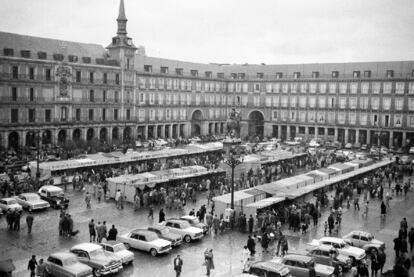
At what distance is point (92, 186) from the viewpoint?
37.4m

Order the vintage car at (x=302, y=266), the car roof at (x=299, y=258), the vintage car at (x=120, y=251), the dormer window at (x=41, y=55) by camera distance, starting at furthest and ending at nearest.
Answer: the dormer window at (x=41, y=55) < the vintage car at (x=120, y=251) < the car roof at (x=299, y=258) < the vintage car at (x=302, y=266)

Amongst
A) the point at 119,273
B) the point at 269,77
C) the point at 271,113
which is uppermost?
the point at 269,77

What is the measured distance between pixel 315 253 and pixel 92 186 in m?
22.1

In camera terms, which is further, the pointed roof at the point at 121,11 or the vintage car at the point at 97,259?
the pointed roof at the point at 121,11

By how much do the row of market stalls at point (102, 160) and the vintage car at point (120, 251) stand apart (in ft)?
59.9

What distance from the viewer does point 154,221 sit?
94.5ft

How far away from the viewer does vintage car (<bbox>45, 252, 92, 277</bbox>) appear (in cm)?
1848

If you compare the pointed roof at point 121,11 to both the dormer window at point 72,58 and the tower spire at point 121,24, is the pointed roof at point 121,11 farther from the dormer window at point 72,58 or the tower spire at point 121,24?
the dormer window at point 72,58

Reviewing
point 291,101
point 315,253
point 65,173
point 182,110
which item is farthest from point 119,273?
→ point 291,101

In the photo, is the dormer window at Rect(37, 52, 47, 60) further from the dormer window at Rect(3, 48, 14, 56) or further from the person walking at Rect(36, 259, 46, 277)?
the person walking at Rect(36, 259, 46, 277)

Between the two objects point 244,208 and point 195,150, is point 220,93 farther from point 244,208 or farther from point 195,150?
point 244,208

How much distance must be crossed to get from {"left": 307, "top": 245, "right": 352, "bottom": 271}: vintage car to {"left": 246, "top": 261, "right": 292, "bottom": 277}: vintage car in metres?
2.79

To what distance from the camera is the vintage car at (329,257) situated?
20.5 m

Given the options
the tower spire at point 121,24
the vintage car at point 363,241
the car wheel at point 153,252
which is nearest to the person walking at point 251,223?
the vintage car at point 363,241
